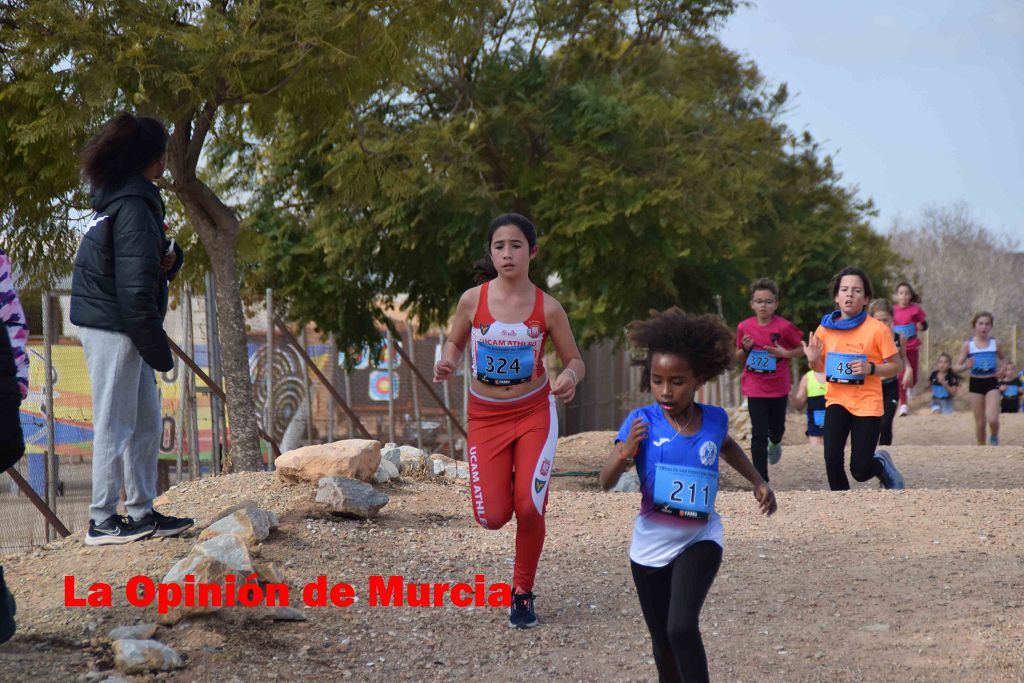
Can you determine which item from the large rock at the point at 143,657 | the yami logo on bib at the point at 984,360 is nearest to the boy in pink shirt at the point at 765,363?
the yami logo on bib at the point at 984,360

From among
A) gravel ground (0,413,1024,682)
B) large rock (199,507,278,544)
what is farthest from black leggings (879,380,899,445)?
large rock (199,507,278,544)

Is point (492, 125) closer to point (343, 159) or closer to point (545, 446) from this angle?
point (343, 159)

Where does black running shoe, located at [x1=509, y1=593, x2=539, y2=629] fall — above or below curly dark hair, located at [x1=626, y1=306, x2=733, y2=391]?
below

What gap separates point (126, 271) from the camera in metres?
5.86

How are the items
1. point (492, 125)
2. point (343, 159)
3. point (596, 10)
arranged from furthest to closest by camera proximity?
point (596, 10) → point (492, 125) → point (343, 159)

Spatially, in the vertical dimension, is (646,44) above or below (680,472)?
above

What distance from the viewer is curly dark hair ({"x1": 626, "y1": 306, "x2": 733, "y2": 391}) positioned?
14.1 feet

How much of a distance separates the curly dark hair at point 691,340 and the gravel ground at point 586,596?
147cm

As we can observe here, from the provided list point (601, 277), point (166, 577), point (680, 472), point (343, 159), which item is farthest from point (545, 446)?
point (601, 277)

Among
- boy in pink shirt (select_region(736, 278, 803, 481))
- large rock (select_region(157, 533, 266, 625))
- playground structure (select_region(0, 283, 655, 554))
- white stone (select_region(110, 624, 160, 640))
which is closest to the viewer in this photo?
white stone (select_region(110, 624, 160, 640))

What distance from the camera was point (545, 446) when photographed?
5.55m

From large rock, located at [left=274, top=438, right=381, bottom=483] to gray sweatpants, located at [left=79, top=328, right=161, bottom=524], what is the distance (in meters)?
1.84

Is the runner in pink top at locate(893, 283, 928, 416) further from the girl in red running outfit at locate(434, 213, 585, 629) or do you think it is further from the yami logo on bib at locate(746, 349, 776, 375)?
the girl in red running outfit at locate(434, 213, 585, 629)

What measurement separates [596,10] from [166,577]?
38.7ft
